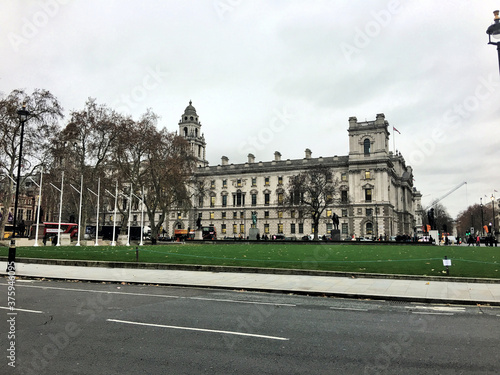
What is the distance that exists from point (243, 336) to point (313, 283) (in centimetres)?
804

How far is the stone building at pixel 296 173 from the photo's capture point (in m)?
91.8

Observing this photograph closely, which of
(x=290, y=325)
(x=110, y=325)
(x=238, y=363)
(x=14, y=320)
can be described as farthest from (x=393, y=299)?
(x=14, y=320)

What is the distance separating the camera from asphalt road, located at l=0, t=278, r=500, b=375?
18.8 ft

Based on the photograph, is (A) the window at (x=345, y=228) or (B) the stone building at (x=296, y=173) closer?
(B) the stone building at (x=296, y=173)

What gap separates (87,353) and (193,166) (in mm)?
58545

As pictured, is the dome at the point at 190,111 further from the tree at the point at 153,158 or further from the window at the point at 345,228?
the tree at the point at 153,158

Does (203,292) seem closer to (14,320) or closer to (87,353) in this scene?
(14,320)

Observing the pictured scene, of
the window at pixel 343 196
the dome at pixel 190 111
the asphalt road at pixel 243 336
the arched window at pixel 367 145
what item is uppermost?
the dome at pixel 190 111

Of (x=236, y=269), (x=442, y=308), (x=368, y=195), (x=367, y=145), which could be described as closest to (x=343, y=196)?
(x=368, y=195)

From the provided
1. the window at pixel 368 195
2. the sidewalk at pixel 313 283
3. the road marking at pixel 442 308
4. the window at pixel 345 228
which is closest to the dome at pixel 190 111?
the window at pixel 345 228

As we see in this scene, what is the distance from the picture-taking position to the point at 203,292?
44.1 feet

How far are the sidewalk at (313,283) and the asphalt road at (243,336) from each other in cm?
93

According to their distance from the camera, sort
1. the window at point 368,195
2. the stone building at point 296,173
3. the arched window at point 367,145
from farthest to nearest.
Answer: the arched window at point 367,145 → the window at point 368,195 → the stone building at point 296,173

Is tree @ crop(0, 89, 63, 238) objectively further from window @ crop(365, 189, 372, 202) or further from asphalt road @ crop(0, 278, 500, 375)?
window @ crop(365, 189, 372, 202)
